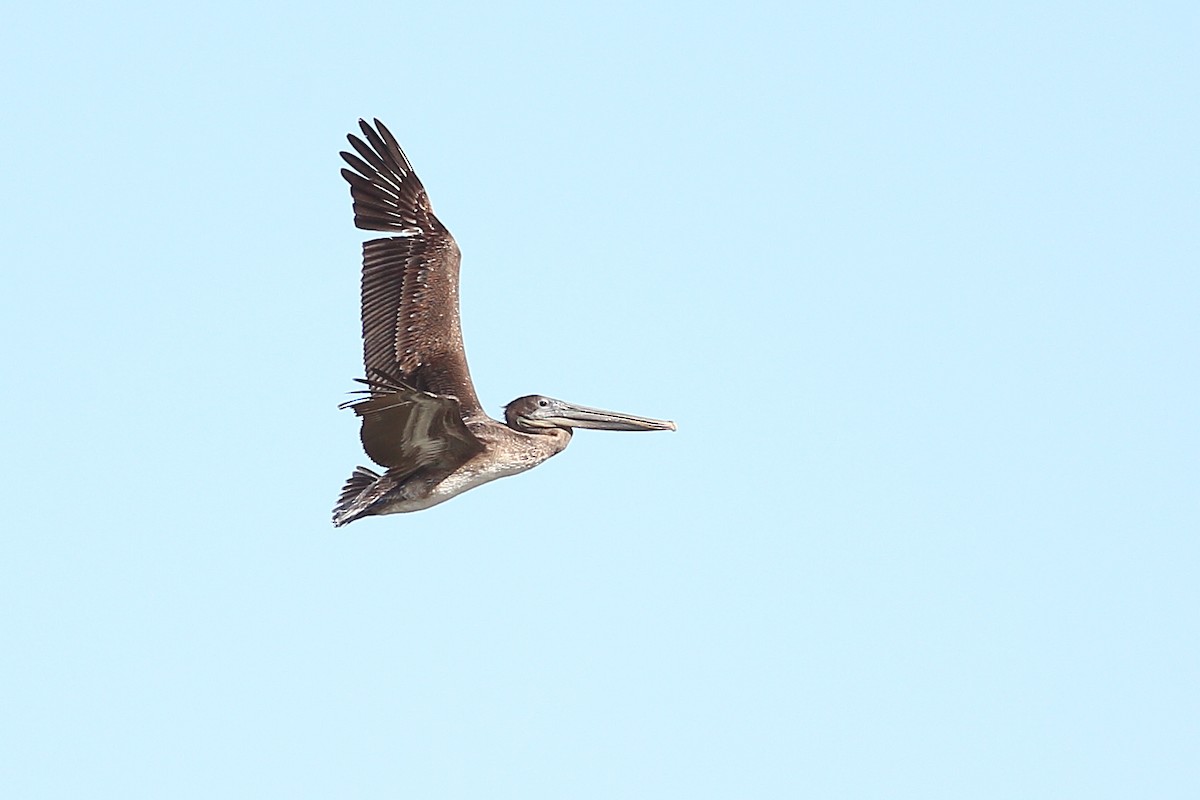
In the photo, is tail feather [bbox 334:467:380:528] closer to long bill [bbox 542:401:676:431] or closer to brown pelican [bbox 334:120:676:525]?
brown pelican [bbox 334:120:676:525]

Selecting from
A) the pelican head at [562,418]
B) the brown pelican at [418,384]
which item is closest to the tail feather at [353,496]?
the brown pelican at [418,384]

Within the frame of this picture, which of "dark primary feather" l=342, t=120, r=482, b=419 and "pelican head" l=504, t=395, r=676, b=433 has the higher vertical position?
"dark primary feather" l=342, t=120, r=482, b=419

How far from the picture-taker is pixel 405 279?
1545 cm

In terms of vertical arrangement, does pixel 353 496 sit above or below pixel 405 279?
below

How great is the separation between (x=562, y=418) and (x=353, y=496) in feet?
5.84

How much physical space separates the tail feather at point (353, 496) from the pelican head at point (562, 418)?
1168mm

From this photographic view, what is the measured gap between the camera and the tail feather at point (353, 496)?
46.9 feet

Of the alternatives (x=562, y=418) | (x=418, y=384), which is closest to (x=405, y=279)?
(x=418, y=384)

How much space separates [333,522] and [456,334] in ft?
6.02

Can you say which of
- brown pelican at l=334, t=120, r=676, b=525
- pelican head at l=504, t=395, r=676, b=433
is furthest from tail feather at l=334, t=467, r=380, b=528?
pelican head at l=504, t=395, r=676, b=433

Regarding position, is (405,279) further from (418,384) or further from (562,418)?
(562,418)

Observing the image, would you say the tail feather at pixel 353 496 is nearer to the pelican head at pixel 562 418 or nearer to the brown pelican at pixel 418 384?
the brown pelican at pixel 418 384

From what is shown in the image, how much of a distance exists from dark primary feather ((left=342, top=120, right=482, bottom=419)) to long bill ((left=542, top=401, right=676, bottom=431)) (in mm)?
768

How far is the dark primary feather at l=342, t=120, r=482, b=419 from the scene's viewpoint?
15.0 meters
